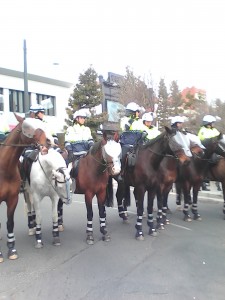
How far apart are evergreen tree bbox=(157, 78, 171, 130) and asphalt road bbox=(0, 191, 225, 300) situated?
25626 mm

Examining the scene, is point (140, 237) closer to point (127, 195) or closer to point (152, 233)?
point (152, 233)

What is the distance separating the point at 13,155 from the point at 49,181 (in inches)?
39.3

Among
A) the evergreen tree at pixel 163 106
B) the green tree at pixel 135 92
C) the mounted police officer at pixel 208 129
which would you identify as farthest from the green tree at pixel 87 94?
the mounted police officer at pixel 208 129

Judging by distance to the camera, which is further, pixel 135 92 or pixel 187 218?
pixel 135 92

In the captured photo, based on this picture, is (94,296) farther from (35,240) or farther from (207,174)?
(207,174)

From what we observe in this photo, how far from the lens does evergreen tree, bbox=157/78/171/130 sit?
3334cm

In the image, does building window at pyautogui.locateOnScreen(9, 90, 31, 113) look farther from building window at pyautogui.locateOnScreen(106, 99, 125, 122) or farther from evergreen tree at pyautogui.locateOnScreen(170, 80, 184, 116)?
evergreen tree at pyautogui.locateOnScreen(170, 80, 184, 116)

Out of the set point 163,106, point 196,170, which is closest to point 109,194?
point 196,170

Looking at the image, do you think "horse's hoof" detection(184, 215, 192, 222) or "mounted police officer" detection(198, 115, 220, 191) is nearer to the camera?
"horse's hoof" detection(184, 215, 192, 222)

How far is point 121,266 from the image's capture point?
5410mm

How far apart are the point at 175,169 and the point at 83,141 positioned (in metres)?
2.29

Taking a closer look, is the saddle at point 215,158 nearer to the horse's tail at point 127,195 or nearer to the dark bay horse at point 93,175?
the horse's tail at point 127,195

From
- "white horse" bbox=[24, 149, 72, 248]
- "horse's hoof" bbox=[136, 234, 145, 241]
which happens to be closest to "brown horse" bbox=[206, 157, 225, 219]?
"horse's hoof" bbox=[136, 234, 145, 241]

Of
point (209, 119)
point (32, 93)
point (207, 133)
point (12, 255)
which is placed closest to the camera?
point (12, 255)
